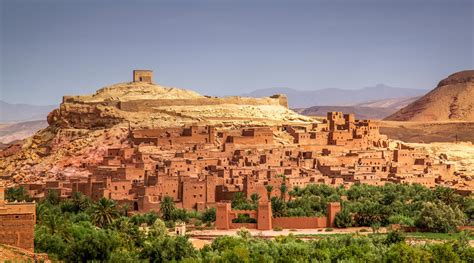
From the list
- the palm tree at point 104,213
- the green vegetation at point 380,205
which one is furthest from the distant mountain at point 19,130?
the palm tree at point 104,213

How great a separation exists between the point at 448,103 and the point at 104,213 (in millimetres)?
68925

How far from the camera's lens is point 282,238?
4072 centimetres

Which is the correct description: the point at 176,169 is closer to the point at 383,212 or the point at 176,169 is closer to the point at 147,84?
the point at 383,212

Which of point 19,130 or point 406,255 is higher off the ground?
point 19,130

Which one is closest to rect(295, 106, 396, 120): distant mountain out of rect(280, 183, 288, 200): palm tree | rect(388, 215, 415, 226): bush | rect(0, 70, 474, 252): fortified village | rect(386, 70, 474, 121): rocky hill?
rect(386, 70, 474, 121): rocky hill

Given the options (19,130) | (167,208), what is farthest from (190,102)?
(19,130)

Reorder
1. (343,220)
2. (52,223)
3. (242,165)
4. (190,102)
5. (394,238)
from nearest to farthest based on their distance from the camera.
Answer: (52,223), (394,238), (343,220), (242,165), (190,102)

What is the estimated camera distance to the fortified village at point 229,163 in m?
47.8

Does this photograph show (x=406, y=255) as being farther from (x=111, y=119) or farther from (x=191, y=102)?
(x=191, y=102)

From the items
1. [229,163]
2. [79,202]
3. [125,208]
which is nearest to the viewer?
[125,208]

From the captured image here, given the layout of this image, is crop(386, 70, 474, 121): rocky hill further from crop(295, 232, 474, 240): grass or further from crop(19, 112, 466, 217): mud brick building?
crop(295, 232, 474, 240): grass

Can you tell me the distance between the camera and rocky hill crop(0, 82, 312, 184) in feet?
184

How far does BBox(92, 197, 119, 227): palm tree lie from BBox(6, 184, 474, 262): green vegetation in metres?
0.05

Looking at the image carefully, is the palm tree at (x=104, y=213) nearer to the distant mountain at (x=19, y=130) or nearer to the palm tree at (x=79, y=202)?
the palm tree at (x=79, y=202)
